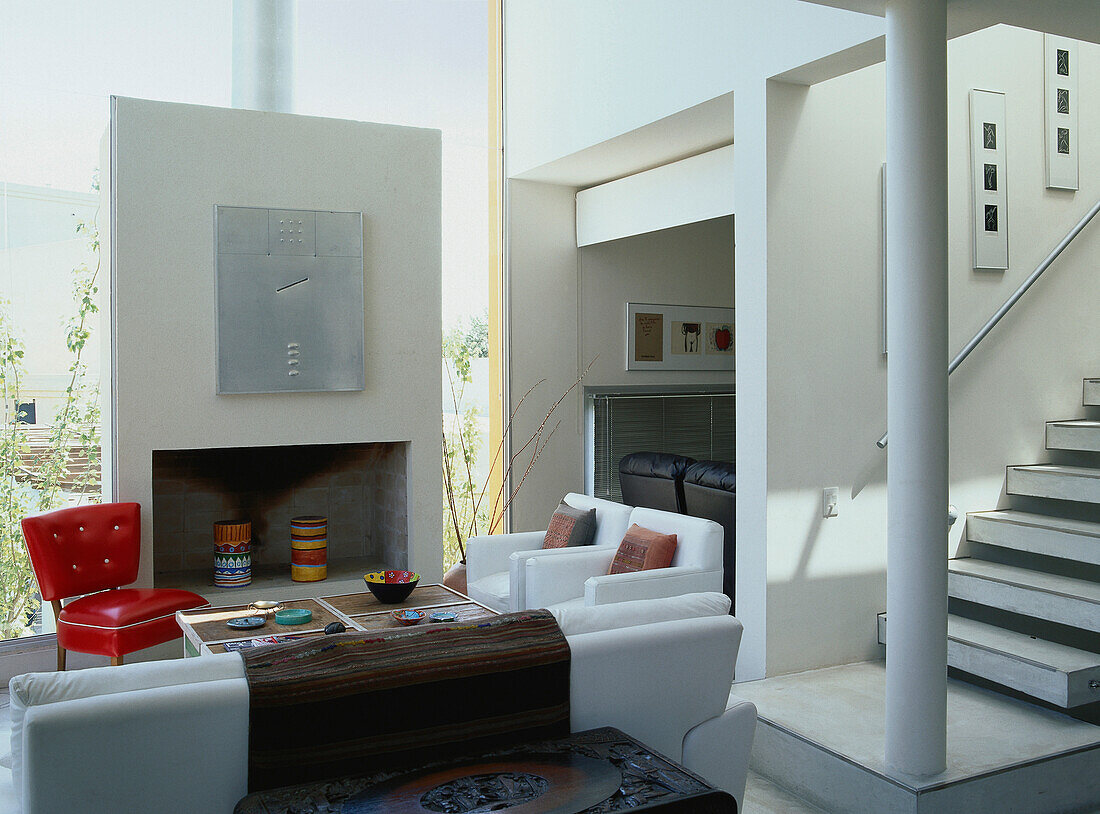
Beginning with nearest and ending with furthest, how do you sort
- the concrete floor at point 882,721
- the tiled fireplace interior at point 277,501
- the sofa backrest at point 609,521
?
1. the concrete floor at point 882,721
2. the sofa backrest at point 609,521
3. the tiled fireplace interior at point 277,501

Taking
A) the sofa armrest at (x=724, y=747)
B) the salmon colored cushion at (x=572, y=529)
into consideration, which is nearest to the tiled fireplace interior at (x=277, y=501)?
the salmon colored cushion at (x=572, y=529)

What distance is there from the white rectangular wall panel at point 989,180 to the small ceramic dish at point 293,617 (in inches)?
135

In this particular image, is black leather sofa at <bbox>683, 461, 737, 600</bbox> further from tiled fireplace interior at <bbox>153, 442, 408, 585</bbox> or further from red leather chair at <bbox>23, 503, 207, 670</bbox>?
red leather chair at <bbox>23, 503, 207, 670</bbox>

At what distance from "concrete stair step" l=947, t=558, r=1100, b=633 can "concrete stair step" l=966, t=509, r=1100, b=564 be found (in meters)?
0.12

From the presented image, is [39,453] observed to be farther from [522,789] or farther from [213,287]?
[522,789]

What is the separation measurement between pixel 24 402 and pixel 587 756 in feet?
13.0

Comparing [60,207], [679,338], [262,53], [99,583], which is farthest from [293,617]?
[679,338]

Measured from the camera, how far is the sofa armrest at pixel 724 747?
2734 mm

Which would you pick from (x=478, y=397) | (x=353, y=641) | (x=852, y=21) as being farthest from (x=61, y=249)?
(x=852, y=21)

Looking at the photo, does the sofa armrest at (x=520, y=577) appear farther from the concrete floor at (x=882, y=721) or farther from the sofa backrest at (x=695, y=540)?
the concrete floor at (x=882, y=721)

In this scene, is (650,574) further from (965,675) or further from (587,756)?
(587,756)

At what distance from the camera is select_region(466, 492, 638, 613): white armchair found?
15.9ft

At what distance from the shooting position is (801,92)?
4.32 meters

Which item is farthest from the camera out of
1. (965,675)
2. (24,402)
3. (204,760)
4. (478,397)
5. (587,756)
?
(478,397)
